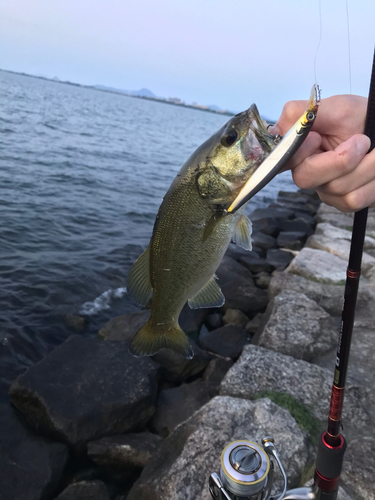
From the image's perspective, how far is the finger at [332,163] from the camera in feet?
4.77

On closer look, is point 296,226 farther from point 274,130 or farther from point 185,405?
point 274,130

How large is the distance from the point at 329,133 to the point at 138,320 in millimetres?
4658

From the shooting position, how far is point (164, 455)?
315 cm

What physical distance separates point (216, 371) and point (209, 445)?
223 cm

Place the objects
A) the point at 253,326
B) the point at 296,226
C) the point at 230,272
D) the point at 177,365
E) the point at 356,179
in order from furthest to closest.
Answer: the point at 296,226, the point at 230,272, the point at 253,326, the point at 177,365, the point at 356,179

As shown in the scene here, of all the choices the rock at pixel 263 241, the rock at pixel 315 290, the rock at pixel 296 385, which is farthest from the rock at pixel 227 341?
the rock at pixel 263 241

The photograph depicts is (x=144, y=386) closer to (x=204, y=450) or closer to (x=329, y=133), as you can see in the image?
(x=204, y=450)

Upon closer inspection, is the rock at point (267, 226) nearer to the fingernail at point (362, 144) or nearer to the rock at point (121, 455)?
the rock at point (121, 455)

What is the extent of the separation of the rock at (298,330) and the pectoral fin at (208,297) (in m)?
2.48

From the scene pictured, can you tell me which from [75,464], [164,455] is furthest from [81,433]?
[164,455]

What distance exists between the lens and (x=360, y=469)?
268 centimetres

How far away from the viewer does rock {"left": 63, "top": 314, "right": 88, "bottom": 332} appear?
655 centimetres

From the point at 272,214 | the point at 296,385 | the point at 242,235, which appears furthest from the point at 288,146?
the point at 272,214

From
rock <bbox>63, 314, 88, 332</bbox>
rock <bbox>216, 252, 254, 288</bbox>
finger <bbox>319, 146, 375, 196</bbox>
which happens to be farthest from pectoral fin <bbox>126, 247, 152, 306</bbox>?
rock <bbox>216, 252, 254, 288</bbox>
